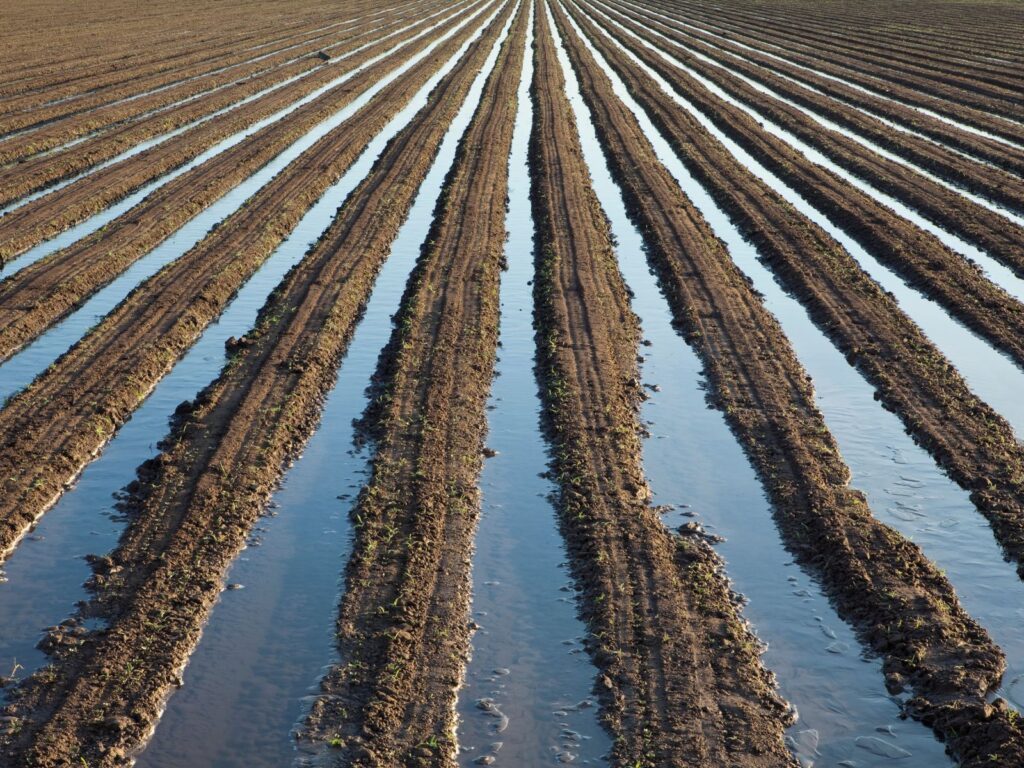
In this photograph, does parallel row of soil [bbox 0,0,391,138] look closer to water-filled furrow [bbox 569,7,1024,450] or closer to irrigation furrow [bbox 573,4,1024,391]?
irrigation furrow [bbox 573,4,1024,391]

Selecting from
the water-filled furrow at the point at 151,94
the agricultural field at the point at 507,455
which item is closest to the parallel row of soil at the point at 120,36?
the water-filled furrow at the point at 151,94

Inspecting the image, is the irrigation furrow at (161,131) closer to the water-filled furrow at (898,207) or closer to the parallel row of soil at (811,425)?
the parallel row of soil at (811,425)

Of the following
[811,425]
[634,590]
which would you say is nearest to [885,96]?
[811,425]

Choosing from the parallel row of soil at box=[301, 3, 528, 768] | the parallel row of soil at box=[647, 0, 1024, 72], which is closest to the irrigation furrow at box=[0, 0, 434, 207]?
the parallel row of soil at box=[301, 3, 528, 768]

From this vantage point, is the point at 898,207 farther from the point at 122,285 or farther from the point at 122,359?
the point at 122,359

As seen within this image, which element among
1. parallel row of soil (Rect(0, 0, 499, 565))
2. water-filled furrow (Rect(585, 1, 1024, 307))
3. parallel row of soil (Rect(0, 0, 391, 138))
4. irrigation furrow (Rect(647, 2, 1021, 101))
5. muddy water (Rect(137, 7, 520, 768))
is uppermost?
irrigation furrow (Rect(647, 2, 1021, 101))

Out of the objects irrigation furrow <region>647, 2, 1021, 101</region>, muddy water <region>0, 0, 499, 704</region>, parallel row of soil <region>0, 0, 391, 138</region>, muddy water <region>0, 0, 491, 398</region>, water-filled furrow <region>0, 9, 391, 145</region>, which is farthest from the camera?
irrigation furrow <region>647, 2, 1021, 101</region>

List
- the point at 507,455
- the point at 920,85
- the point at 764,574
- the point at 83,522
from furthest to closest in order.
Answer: the point at 920,85, the point at 507,455, the point at 83,522, the point at 764,574
